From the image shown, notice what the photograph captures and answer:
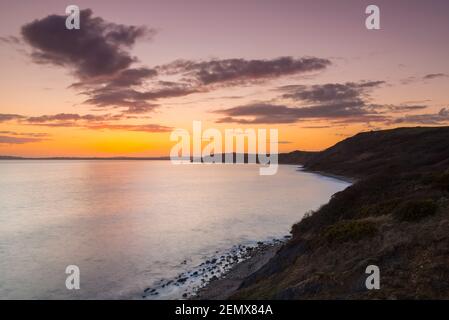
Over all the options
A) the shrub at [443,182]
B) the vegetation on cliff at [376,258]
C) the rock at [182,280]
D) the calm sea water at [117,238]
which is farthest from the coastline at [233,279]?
the shrub at [443,182]

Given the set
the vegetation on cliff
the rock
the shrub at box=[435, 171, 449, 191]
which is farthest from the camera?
the rock

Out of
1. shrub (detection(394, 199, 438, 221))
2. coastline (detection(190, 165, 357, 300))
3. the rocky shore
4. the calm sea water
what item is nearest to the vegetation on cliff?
shrub (detection(394, 199, 438, 221))

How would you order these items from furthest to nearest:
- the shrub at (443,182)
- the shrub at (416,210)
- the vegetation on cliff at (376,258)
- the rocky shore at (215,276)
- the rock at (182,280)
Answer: the rock at (182,280) < the shrub at (443,182) < the rocky shore at (215,276) < the shrub at (416,210) < the vegetation on cliff at (376,258)

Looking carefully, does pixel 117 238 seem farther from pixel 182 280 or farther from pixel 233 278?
pixel 233 278

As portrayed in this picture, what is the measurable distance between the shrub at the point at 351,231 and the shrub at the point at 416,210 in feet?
6.15

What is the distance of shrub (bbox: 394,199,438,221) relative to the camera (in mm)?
21345

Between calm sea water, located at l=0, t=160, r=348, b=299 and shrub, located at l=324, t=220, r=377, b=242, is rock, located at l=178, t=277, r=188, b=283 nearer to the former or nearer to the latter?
calm sea water, located at l=0, t=160, r=348, b=299

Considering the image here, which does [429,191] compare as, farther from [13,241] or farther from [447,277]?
[13,241]

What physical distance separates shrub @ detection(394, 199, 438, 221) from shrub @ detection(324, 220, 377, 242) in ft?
6.15

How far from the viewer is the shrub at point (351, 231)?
20906 mm

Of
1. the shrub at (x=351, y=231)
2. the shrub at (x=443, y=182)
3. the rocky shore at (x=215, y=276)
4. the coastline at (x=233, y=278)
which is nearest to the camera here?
the shrub at (x=351, y=231)

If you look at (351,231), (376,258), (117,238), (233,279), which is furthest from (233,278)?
(117,238)

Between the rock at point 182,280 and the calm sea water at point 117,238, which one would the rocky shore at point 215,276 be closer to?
the rock at point 182,280

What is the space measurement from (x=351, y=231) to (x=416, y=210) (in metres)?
4.27
